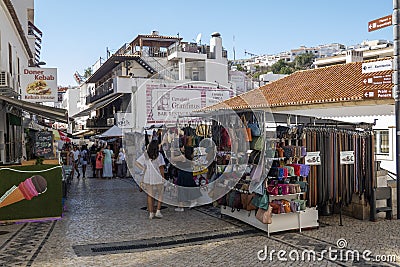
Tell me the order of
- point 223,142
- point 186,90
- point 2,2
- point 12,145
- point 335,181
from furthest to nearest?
point 186,90
point 12,145
point 2,2
point 223,142
point 335,181

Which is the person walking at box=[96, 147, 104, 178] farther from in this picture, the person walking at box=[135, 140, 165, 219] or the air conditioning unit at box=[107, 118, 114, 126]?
the air conditioning unit at box=[107, 118, 114, 126]

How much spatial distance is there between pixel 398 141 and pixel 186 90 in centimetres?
1475

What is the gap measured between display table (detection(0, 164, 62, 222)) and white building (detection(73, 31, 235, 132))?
11.7 meters

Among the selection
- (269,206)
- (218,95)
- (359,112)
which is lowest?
→ (269,206)

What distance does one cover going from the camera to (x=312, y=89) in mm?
16672

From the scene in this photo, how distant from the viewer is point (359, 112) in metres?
13.4

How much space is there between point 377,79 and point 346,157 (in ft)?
7.91

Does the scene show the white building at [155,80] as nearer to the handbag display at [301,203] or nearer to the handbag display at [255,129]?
the handbag display at [255,129]

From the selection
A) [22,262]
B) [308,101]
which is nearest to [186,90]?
[308,101]

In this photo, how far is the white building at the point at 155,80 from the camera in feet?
78.7

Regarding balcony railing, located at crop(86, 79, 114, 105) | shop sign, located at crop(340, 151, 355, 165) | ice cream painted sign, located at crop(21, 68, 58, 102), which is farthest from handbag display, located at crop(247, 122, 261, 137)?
balcony railing, located at crop(86, 79, 114, 105)

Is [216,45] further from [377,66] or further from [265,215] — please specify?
[265,215]

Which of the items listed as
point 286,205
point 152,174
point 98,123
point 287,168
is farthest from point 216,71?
point 286,205

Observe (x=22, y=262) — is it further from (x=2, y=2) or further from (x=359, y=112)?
(x=359, y=112)
